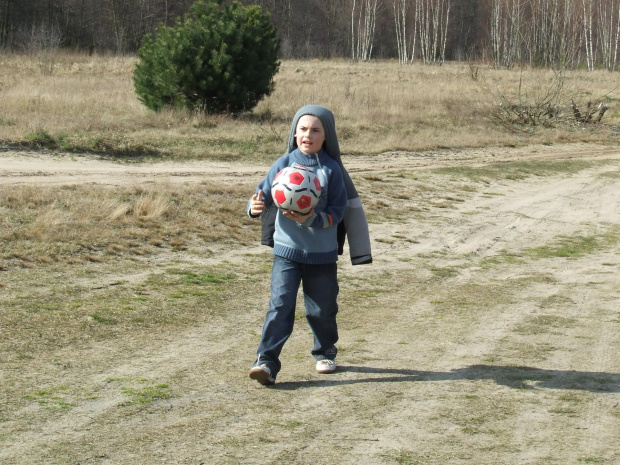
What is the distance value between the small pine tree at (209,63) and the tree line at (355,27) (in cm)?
1778

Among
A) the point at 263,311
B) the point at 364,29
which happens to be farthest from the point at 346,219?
the point at 364,29

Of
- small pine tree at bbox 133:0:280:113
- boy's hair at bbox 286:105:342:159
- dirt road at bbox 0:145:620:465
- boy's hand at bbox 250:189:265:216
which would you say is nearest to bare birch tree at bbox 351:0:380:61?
small pine tree at bbox 133:0:280:113

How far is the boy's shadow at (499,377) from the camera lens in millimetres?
5301

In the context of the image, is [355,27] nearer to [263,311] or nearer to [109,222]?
[109,222]

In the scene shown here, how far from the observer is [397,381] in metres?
5.35

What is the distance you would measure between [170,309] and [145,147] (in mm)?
10792

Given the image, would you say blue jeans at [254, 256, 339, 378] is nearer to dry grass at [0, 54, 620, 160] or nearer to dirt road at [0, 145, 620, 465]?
dirt road at [0, 145, 620, 465]

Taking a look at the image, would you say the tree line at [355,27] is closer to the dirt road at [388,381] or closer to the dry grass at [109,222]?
the dry grass at [109,222]

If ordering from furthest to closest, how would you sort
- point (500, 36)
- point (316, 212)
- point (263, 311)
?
point (500, 36) < point (263, 311) < point (316, 212)

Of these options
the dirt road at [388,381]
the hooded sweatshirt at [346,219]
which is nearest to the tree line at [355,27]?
the dirt road at [388,381]

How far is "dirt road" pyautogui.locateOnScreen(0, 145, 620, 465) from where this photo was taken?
4.11 metres

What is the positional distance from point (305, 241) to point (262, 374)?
85cm

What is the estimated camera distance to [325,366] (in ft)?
17.8

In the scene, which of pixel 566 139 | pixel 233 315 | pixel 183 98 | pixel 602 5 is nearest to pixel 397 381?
pixel 233 315
